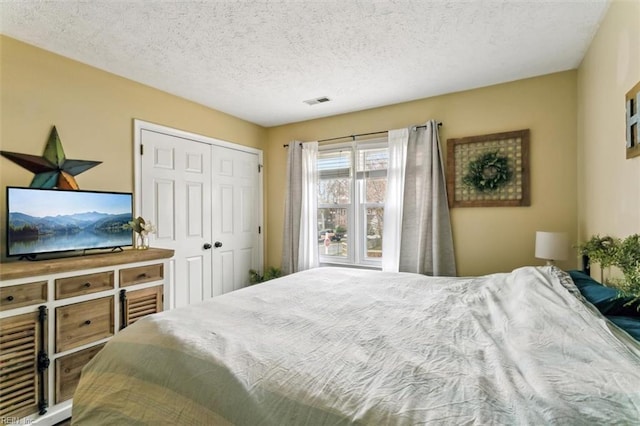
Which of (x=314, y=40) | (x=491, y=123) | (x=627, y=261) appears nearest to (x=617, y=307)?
(x=627, y=261)

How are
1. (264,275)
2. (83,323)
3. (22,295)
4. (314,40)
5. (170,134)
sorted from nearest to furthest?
(22,295) < (83,323) < (314,40) < (170,134) < (264,275)

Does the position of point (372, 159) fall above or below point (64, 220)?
above

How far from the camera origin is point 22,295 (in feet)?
6.01

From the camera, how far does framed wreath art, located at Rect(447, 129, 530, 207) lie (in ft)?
9.70

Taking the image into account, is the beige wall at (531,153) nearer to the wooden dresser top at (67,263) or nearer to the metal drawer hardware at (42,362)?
the wooden dresser top at (67,263)

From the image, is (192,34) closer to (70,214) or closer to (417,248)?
(70,214)

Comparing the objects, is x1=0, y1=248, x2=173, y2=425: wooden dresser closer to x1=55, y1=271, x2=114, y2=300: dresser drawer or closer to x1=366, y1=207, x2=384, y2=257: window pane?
x1=55, y1=271, x2=114, y2=300: dresser drawer

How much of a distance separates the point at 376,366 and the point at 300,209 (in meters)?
3.19

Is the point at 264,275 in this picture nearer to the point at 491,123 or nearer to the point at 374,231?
the point at 374,231

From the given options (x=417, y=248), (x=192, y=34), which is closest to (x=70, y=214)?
(x=192, y=34)

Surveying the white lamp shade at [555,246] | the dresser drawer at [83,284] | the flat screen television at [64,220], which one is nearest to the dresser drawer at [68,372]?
the dresser drawer at [83,284]

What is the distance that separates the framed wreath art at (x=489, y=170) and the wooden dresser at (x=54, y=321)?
121 inches

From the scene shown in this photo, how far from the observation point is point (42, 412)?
1908mm

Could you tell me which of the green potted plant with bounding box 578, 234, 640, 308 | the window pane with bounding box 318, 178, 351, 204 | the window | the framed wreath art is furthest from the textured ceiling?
the green potted plant with bounding box 578, 234, 640, 308
